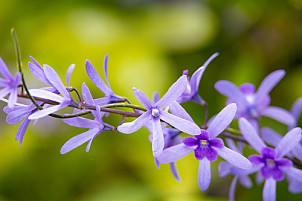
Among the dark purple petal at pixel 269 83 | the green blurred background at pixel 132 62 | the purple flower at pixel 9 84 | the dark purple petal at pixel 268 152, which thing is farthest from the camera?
the green blurred background at pixel 132 62

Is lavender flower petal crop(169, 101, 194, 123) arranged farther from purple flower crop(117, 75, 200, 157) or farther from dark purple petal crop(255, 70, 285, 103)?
dark purple petal crop(255, 70, 285, 103)

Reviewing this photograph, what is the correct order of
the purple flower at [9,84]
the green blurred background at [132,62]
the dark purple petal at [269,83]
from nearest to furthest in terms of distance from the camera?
the purple flower at [9,84] → the dark purple petal at [269,83] → the green blurred background at [132,62]

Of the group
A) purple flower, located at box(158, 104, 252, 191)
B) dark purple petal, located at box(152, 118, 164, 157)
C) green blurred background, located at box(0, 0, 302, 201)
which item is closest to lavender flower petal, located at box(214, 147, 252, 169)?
purple flower, located at box(158, 104, 252, 191)

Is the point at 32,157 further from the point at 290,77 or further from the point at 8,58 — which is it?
the point at 290,77

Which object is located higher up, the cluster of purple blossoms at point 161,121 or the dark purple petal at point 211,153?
the cluster of purple blossoms at point 161,121

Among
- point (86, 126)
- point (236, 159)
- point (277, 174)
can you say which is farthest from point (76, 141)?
point (277, 174)

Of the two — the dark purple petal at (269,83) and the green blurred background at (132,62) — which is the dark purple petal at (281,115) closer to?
the dark purple petal at (269,83)

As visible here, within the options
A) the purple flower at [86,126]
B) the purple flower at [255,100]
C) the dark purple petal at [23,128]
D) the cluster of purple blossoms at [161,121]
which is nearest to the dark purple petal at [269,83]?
the purple flower at [255,100]

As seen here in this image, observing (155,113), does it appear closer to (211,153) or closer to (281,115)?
(211,153)
